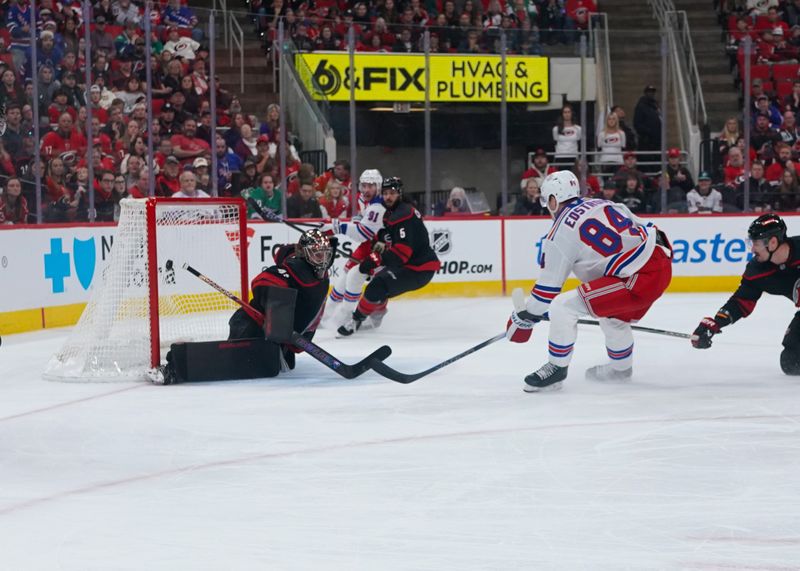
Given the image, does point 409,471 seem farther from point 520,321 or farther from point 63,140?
point 63,140

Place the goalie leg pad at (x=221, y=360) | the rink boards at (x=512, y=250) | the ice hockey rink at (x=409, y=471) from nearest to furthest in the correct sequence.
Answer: the ice hockey rink at (x=409, y=471) < the goalie leg pad at (x=221, y=360) < the rink boards at (x=512, y=250)

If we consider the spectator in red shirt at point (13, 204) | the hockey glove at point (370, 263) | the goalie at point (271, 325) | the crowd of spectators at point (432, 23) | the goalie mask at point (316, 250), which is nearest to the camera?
the goalie at point (271, 325)

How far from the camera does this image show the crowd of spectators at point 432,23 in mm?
9906

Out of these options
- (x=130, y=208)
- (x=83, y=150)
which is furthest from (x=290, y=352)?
(x=83, y=150)

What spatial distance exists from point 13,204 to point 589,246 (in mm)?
4400

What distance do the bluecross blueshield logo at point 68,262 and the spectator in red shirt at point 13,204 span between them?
0.26m

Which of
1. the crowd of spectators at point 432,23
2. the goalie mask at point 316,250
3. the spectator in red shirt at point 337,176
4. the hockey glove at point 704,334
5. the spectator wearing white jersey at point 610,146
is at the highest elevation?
the crowd of spectators at point 432,23

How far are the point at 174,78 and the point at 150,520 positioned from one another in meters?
6.35

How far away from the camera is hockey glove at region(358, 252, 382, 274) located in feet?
23.4

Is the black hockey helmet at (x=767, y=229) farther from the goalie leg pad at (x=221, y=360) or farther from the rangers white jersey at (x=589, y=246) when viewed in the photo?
the goalie leg pad at (x=221, y=360)

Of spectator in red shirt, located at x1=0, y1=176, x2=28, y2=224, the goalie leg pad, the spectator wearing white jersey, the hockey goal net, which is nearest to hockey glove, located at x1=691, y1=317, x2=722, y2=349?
the goalie leg pad

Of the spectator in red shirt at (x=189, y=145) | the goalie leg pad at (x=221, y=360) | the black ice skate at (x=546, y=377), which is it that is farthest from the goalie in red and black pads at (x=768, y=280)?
the spectator in red shirt at (x=189, y=145)

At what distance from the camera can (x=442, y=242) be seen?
9.72 m

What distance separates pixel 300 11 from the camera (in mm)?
11375
